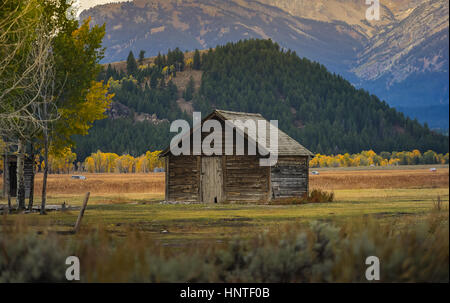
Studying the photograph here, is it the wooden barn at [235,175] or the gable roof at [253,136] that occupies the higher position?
the gable roof at [253,136]

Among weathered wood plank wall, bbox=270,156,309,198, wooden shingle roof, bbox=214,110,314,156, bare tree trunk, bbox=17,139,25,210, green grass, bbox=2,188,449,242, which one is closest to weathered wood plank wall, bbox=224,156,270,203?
weathered wood plank wall, bbox=270,156,309,198

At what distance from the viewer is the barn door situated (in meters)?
39.9

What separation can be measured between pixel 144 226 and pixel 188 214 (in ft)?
22.4

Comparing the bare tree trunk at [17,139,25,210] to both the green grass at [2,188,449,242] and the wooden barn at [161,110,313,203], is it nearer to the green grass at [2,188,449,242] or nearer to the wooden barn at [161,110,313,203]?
the green grass at [2,188,449,242]

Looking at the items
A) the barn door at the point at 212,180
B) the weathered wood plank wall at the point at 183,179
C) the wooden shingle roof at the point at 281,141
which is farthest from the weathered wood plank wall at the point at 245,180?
Answer: the weathered wood plank wall at the point at 183,179

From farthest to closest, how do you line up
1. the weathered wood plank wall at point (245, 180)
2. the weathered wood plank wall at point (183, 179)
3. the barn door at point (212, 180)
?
the weathered wood plank wall at point (183, 179) < the barn door at point (212, 180) < the weathered wood plank wall at point (245, 180)

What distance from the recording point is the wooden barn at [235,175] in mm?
38969

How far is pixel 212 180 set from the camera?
132ft

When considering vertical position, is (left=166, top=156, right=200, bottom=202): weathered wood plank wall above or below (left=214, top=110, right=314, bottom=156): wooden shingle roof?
below

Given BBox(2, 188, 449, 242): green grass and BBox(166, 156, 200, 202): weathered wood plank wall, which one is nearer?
BBox(2, 188, 449, 242): green grass

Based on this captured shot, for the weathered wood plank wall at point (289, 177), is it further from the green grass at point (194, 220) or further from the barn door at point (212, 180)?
the green grass at point (194, 220)
